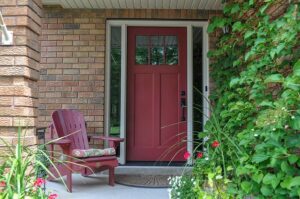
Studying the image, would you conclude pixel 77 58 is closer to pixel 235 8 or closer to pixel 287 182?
pixel 235 8

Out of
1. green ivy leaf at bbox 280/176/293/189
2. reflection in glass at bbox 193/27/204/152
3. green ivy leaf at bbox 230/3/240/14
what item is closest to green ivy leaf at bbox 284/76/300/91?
green ivy leaf at bbox 280/176/293/189

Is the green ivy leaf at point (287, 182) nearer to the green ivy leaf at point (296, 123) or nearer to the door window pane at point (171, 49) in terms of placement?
the green ivy leaf at point (296, 123)

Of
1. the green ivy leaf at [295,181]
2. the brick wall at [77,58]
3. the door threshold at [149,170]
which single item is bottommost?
the door threshold at [149,170]

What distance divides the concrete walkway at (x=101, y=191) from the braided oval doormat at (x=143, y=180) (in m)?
0.11

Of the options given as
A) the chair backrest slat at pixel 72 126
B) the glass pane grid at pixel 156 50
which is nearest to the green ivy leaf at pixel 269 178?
the chair backrest slat at pixel 72 126

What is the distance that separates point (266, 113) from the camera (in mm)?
1863

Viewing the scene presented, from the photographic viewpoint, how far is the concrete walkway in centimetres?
328

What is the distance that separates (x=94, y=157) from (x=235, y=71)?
1.72m

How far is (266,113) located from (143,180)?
2.35 metres

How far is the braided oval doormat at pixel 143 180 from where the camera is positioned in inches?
145

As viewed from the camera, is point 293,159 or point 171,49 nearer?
point 293,159

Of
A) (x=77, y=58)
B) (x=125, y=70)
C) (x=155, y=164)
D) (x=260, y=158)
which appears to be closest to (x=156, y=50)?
(x=125, y=70)

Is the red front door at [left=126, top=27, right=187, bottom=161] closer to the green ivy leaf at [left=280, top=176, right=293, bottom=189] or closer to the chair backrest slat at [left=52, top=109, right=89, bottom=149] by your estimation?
the chair backrest slat at [left=52, top=109, right=89, bottom=149]

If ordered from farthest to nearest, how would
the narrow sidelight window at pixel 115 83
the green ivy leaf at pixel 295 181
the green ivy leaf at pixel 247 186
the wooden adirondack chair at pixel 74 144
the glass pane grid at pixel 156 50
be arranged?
the glass pane grid at pixel 156 50 → the narrow sidelight window at pixel 115 83 → the wooden adirondack chair at pixel 74 144 → the green ivy leaf at pixel 247 186 → the green ivy leaf at pixel 295 181
